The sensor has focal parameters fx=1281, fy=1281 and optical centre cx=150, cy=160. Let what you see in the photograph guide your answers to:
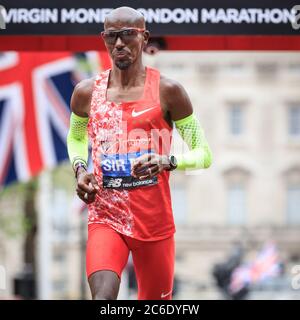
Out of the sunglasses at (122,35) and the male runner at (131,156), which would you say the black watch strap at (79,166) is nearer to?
the male runner at (131,156)

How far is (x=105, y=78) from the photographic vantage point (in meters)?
7.65

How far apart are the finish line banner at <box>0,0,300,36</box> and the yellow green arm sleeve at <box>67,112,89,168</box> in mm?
1473

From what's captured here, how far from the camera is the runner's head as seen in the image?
7.31 meters

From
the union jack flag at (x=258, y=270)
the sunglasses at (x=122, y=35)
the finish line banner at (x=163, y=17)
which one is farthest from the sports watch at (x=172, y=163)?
the union jack flag at (x=258, y=270)

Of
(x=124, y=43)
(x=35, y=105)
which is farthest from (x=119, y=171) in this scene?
(x=35, y=105)

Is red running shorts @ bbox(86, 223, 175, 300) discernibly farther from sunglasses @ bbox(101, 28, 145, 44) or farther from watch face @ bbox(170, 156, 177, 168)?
sunglasses @ bbox(101, 28, 145, 44)

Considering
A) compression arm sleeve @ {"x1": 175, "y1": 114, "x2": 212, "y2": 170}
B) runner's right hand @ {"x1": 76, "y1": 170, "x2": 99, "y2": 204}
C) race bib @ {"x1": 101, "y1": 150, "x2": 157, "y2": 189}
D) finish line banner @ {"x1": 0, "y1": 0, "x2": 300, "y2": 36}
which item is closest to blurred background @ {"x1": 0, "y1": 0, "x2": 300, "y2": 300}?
finish line banner @ {"x1": 0, "y1": 0, "x2": 300, "y2": 36}

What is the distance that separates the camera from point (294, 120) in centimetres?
5566

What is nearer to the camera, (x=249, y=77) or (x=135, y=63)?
(x=135, y=63)

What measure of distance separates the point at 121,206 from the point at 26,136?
274 inches

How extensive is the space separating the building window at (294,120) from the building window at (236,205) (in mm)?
3668

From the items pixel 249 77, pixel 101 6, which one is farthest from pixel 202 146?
pixel 249 77
